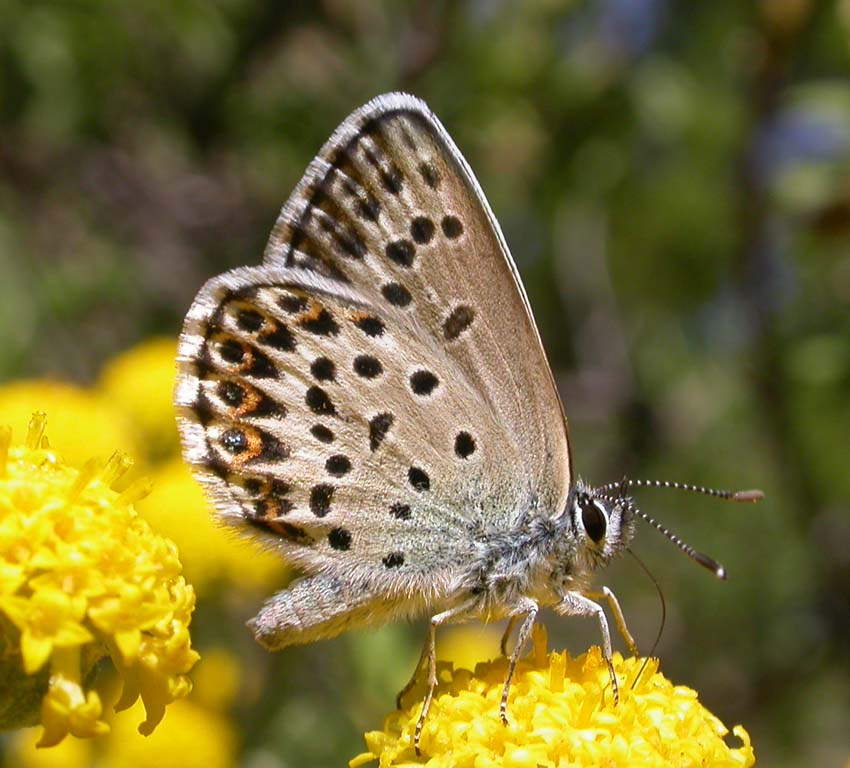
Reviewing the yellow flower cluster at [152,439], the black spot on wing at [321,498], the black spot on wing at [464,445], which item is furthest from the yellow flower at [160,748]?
the black spot on wing at [464,445]

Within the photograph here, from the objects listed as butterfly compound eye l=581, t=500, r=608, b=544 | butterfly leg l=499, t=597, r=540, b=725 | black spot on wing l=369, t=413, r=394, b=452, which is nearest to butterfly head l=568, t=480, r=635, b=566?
butterfly compound eye l=581, t=500, r=608, b=544

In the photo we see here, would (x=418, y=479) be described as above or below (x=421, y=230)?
below

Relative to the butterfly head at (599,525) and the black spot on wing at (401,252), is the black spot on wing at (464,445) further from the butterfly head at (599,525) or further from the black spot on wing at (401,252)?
the black spot on wing at (401,252)

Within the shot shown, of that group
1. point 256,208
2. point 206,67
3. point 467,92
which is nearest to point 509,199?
point 467,92

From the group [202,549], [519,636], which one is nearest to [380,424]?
[519,636]

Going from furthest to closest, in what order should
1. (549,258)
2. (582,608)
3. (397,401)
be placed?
Result: (549,258) → (397,401) → (582,608)

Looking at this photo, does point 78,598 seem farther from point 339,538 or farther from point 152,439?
point 152,439

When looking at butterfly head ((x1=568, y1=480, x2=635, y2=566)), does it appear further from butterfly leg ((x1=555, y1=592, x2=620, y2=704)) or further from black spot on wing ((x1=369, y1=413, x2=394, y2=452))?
black spot on wing ((x1=369, y1=413, x2=394, y2=452))
